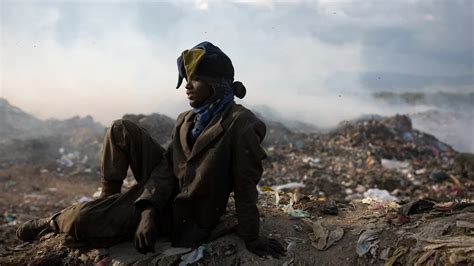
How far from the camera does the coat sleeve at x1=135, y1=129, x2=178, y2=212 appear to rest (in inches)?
116

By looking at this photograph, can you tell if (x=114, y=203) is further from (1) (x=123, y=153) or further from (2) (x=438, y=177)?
(2) (x=438, y=177)

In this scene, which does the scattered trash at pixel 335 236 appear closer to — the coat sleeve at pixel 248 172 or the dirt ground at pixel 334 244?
the dirt ground at pixel 334 244

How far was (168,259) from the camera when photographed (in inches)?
111

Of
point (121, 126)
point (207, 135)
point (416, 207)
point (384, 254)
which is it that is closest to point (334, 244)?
point (384, 254)

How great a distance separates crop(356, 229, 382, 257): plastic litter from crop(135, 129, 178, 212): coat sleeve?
46.8 inches

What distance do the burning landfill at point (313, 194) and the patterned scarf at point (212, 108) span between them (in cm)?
65

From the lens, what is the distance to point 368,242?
2.79 m

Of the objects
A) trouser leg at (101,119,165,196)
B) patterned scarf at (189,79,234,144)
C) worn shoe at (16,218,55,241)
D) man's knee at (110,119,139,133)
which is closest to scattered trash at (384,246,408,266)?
patterned scarf at (189,79,234,144)

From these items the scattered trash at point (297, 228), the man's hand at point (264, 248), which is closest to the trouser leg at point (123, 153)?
the man's hand at point (264, 248)

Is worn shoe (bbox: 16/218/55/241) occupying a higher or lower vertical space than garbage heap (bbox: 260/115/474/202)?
higher

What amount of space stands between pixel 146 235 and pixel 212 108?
85 centimetres

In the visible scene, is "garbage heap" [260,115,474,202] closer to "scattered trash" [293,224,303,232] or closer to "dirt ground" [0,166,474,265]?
"dirt ground" [0,166,474,265]

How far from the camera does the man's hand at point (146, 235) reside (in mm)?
2758

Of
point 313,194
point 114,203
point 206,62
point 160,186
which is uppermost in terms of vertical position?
point 206,62
